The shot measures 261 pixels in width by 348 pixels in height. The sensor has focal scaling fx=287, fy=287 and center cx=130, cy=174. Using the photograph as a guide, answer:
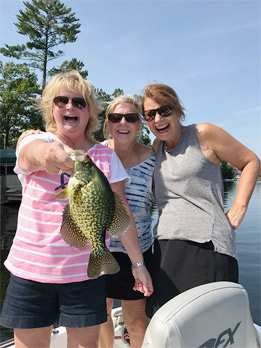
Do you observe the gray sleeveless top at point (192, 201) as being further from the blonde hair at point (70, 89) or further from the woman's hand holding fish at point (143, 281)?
the blonde hair at point (70, 89)

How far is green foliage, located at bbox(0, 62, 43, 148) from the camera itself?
24.7 m

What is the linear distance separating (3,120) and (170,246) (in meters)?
26.2

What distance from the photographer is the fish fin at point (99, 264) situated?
169 cm

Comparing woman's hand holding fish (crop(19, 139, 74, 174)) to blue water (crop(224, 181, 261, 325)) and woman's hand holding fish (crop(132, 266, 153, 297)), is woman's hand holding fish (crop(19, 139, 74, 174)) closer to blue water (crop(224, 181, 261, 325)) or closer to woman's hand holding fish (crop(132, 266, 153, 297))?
woman's hand holding fish (crop(132, 266, 153, 297))

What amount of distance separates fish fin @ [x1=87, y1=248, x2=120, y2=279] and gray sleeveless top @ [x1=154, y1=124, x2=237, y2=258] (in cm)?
A: 74

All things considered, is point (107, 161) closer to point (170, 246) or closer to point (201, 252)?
point (170, 246)

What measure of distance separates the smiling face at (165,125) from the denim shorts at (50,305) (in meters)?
1.35

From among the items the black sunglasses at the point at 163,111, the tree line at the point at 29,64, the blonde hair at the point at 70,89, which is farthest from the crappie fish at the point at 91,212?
the tree line at the point at 29,64

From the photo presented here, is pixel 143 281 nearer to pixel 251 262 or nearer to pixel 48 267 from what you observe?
pixel 48 267

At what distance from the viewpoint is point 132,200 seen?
2615 millimetres

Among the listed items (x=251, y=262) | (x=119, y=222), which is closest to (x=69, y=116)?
(x=119, y=222)

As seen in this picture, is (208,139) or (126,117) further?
(126,117)

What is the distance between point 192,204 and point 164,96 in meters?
1.00

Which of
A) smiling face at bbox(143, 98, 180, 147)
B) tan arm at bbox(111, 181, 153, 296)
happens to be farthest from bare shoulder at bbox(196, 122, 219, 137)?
tan arm at bbox(111, 181, 153, 296)
